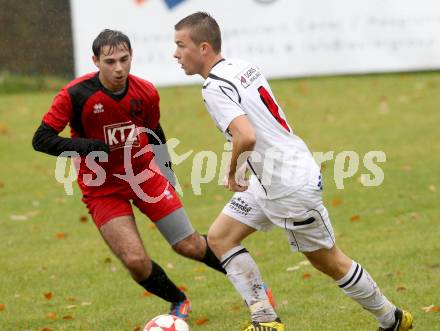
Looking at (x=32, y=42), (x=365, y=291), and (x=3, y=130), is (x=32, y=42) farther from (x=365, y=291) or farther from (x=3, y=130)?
(x=365, y=291)

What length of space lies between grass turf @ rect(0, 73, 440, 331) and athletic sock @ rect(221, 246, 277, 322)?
0.47m

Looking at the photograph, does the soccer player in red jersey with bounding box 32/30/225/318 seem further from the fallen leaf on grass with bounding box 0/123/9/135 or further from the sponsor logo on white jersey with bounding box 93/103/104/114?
the fallen leaf on grass with bounding box 0/123/9/135

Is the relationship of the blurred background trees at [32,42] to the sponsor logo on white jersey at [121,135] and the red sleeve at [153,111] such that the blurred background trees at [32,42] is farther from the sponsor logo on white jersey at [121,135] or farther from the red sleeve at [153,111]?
the sponsor logo on white jersey at [121,135]

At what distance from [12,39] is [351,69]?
24.0 feet

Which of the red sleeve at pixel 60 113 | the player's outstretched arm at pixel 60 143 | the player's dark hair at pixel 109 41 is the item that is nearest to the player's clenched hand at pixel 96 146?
the player's outstretched arm at pixel 60 143

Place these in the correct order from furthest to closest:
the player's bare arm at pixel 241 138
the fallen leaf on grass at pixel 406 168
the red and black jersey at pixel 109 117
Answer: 1. the fallen leaf on grass at pixel 406 168
2. the red and black jersey at pixel 109 117
3. the player's bare arm at pixel 241 138

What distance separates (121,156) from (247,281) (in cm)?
130

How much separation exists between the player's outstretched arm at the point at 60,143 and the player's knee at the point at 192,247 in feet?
3.01

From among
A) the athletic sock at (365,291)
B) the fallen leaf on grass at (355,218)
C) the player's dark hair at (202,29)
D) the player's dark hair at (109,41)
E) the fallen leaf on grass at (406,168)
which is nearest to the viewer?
the player's dark hair at (202,29)

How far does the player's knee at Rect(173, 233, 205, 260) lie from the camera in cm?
659

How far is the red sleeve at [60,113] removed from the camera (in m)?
6.20

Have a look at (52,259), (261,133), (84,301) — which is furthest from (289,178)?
(52,259)

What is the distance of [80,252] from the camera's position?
29.6 ft

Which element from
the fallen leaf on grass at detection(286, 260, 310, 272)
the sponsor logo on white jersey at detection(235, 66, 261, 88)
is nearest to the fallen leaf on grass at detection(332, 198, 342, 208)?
the fallen leaf on grass at detection(286, 260, 310, 272)
